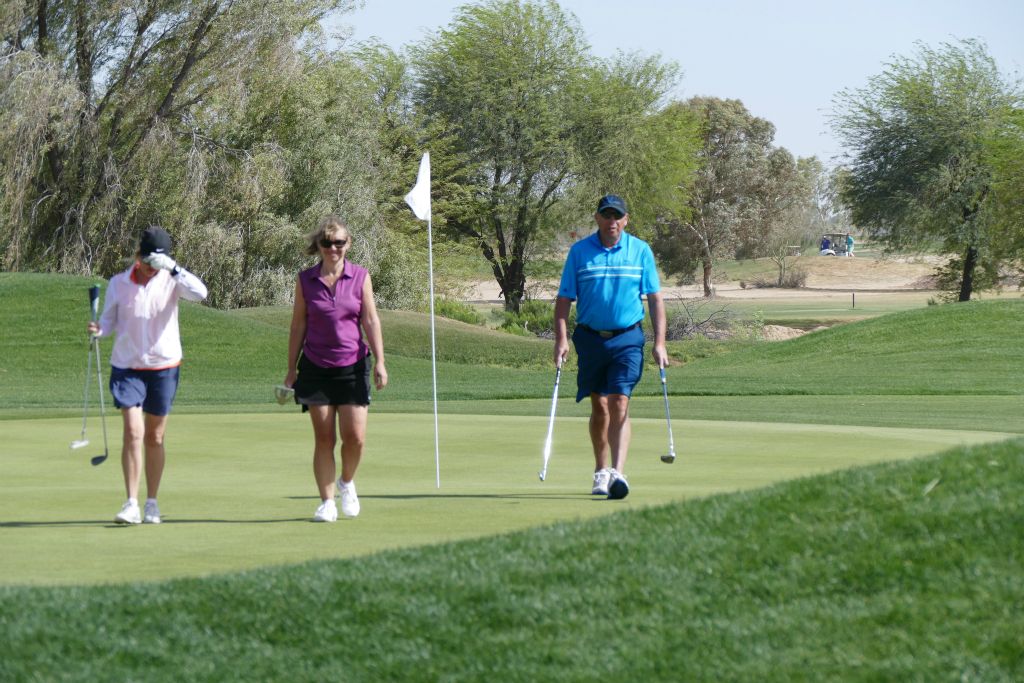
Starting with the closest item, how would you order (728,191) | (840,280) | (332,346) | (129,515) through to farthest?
(129,515) < (332,346) < (728,191) < (840,280)

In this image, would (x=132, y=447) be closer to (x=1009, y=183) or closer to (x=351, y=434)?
(x=351, y=434)

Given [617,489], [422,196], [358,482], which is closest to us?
[617,489]

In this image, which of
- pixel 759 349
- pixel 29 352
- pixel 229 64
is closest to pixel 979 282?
pixel 759 349

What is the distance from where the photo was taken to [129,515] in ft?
Result: 26.6

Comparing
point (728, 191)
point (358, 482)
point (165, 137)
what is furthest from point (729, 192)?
point (358, 482)

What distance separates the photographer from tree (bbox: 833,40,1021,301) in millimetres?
60250

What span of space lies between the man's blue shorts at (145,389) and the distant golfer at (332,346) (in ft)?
2.46

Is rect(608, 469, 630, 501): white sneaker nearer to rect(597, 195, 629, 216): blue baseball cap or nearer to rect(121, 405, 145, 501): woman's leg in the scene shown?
rect(597, 195, 629, 216): blue baseball cap

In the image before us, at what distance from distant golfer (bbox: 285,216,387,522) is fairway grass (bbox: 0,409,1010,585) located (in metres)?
0.32

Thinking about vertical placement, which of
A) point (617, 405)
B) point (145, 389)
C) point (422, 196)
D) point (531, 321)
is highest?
point (422, 196)

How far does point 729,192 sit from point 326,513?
→ 100m

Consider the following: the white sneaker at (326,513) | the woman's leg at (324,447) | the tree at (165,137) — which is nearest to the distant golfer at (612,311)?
the woman's leg at (324,447)

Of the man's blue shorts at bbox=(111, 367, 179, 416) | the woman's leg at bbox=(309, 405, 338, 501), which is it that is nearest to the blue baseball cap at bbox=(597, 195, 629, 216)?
the woman's leg at bbox=(309, 405, 338, 501)

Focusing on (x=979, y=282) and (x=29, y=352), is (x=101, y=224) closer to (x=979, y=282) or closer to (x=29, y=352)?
(x=29, y=352)
